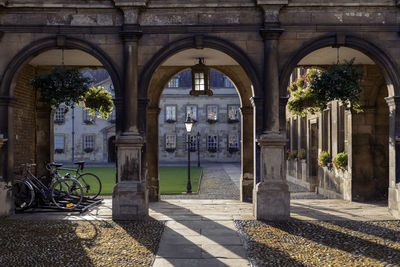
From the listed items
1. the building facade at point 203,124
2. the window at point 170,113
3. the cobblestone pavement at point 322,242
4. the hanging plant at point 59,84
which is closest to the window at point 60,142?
the building facade at point 203,124

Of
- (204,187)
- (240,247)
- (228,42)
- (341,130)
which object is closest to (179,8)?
(228,42)

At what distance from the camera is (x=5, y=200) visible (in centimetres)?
812

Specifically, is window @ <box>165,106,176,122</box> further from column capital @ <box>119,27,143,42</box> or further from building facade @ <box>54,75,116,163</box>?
column capital @ <box>119,27,143,42</box>

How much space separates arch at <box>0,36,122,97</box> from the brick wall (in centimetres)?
123

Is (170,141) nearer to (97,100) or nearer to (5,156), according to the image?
(97,100)

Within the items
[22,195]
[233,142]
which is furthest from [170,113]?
[22,195]

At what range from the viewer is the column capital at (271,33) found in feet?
25.8

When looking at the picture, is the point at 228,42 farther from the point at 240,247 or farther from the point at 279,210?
the point at 240,247

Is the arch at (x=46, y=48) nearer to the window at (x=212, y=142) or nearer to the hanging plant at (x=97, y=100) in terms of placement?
the hanging plant at (x=97, y=100)

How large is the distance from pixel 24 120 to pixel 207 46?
18.0ft

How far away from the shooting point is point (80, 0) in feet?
26.6

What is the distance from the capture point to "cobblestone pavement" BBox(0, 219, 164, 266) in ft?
17.6

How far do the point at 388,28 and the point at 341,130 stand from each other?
4.72 meters

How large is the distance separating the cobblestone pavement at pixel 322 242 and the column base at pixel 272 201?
0.74 feet
